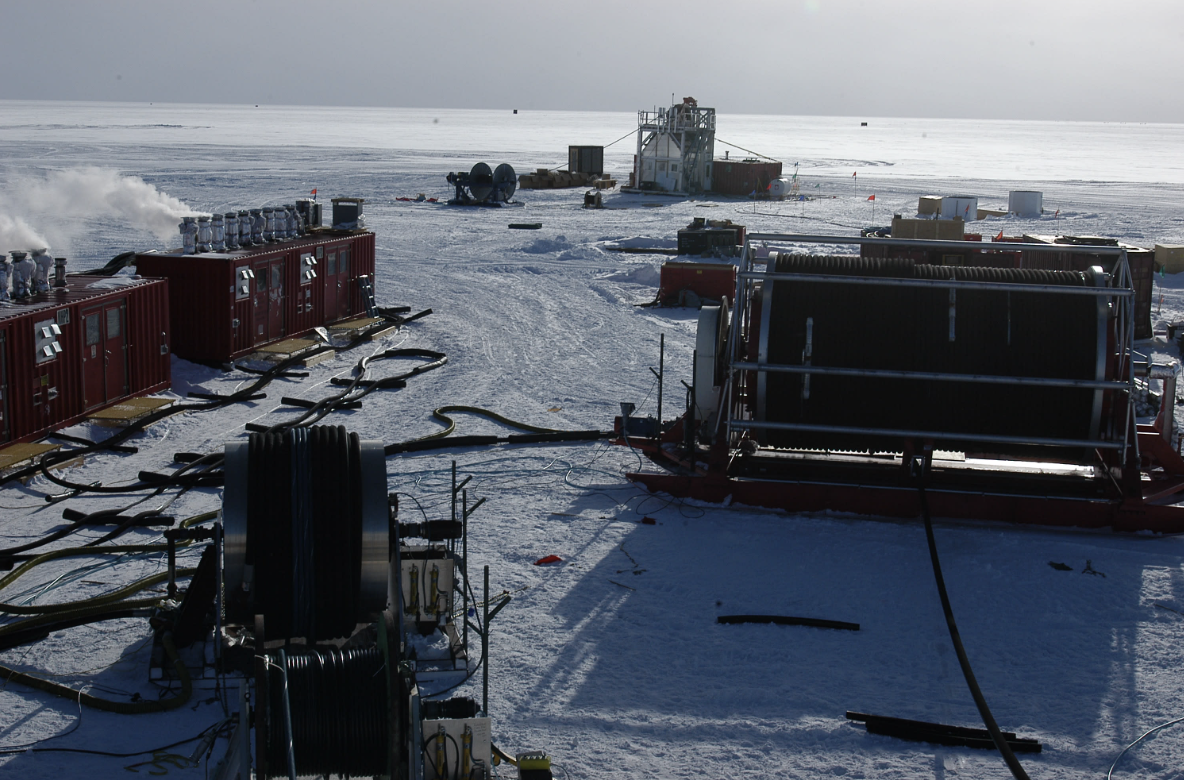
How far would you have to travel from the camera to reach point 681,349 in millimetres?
23125

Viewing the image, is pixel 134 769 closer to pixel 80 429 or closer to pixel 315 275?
pixel 80 429

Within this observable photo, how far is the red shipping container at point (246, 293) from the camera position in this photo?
20.4 m

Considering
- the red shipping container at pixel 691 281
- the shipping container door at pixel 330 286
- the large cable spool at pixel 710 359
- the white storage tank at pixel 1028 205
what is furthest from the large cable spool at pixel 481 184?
the large cable spool at pixel 710 359

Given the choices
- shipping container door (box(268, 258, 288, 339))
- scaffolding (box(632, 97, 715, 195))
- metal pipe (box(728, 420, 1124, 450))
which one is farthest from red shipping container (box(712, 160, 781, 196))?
metal pipe (box(728, 420, 1124, 450))

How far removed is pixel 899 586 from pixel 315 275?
15868 millimetres

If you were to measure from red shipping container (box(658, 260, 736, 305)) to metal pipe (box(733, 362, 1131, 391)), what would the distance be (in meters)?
15.1

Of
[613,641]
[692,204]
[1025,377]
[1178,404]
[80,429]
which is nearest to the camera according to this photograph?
[613,641]

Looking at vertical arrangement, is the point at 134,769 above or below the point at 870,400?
below

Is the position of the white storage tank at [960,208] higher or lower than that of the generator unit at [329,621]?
higher

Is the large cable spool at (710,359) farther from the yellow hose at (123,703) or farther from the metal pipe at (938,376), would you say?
the yellow hose at (123,703)

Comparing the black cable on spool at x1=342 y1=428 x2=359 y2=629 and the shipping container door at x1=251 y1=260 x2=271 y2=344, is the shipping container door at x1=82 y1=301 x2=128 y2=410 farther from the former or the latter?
the black cable on spool at x1=342 y1=428 x2=359 y2=629

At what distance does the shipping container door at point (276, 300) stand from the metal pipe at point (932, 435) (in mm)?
11833

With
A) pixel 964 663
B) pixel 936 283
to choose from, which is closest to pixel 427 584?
pixel 964 663

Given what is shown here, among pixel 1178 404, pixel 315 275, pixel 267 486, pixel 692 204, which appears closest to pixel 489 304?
pixel 315 275
